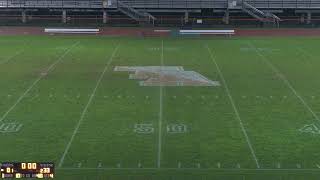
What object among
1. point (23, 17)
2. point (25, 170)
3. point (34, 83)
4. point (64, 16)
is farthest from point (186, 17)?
point (25, 170)

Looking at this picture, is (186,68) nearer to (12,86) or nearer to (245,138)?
(12,86)

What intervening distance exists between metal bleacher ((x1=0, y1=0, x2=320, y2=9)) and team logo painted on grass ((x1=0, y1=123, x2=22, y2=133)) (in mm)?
32794

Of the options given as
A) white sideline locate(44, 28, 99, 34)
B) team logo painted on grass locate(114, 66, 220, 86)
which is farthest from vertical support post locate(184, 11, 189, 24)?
team logo painted on grass locate(114, 66, 220, 86)

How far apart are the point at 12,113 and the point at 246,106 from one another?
671 centimetres

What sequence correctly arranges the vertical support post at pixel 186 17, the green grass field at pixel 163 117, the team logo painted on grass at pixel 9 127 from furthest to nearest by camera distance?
the vertical support post at pixel 186 17 < the team logo painted on grass at pixel 9 127 < the green grass field at pixel 163 117

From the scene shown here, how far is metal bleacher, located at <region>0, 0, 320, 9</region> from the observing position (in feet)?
167

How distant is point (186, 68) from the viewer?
28469 mm

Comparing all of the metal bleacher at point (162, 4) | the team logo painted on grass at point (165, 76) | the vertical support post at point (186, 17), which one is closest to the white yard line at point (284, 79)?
the team logo painted on grass at point (165, 76)

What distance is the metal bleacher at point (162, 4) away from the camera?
1999 inches

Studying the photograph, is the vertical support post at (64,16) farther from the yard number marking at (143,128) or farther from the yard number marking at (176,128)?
the yard number marking at (176,128)

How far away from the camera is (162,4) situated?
52.3 metres

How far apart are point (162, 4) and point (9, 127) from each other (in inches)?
1391

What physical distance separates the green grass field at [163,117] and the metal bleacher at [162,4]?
18.4 m

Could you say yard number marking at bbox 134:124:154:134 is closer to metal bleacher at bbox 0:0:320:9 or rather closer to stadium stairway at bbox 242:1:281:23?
stadium stairway at bbox 242:1:281:23
